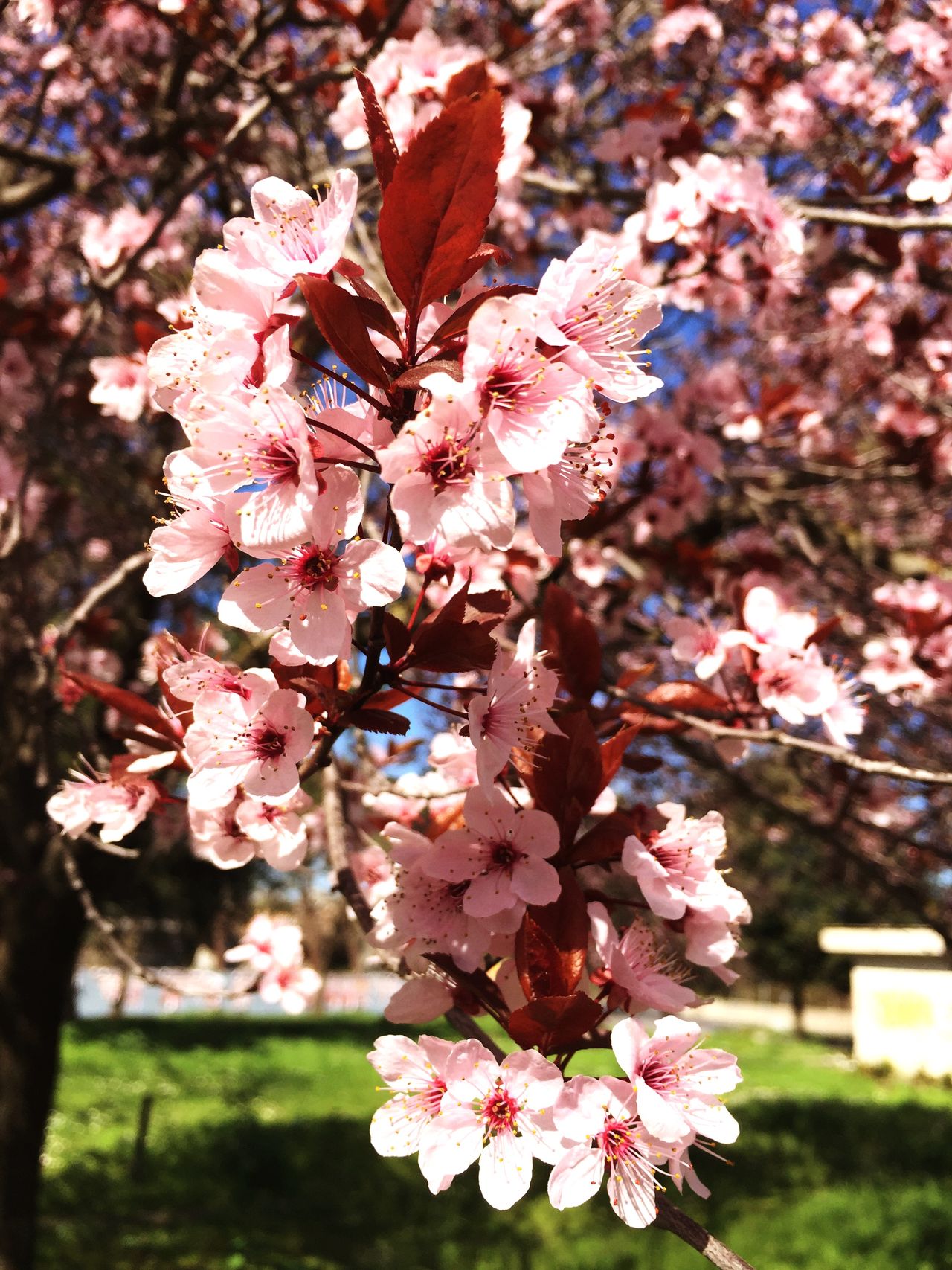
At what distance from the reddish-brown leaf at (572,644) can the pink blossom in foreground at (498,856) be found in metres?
0.31

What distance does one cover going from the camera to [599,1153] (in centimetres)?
81

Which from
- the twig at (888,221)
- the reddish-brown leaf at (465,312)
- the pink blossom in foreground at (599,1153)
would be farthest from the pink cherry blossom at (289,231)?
the twig at (888,221)

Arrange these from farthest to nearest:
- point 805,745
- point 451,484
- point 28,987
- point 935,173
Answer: point 28,987
point 935,173
point 805,745
point 451,484

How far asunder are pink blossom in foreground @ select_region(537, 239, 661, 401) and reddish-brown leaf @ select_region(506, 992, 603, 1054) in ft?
1.74

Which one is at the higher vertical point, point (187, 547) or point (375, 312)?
point (375, 312)

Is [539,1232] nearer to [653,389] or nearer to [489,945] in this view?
[489,945]

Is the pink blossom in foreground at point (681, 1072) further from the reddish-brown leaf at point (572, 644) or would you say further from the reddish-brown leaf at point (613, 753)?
the reddish-brown leaf at point (572, 644)

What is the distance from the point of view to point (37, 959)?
358 centimetres

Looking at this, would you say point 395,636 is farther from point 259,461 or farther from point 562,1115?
point 562,1115

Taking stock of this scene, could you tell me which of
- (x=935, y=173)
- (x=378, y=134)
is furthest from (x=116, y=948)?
(x=935, y=173)

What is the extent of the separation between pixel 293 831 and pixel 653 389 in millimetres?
634

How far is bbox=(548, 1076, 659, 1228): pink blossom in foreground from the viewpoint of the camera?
812 mm

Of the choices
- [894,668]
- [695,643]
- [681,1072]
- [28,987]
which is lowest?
[28,987]

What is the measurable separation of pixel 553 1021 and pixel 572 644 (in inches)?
21.0
